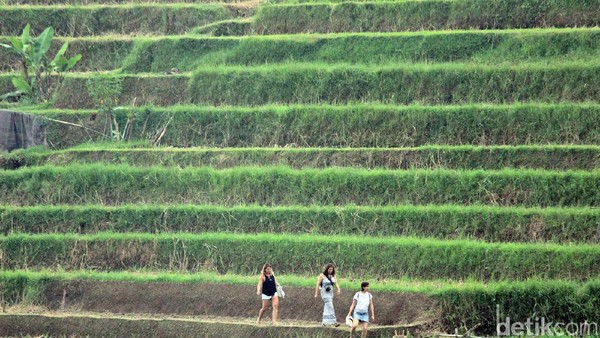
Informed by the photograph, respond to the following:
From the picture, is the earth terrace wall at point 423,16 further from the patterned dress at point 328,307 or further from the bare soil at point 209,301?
the patterned dress at point 328,307

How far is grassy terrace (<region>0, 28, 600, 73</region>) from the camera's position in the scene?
22.5 metres

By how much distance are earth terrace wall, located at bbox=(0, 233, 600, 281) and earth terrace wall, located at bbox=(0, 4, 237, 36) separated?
729 centimetres

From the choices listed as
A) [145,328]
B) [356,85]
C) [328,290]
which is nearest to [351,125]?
[356,85]

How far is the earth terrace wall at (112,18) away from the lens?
26.4m

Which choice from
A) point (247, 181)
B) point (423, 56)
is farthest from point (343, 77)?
point (247, 181)

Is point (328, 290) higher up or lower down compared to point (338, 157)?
lower down

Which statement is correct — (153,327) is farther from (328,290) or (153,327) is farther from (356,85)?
(356,85)

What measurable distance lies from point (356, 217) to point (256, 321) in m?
2.46

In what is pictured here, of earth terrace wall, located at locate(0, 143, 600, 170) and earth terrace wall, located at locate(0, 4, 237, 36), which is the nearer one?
earth terrace wall, located at locate(0, 143, 600, 170)

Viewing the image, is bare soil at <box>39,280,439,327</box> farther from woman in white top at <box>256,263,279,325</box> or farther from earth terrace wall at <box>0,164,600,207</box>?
earth terrace wall at <box>0,164,600,207</box>

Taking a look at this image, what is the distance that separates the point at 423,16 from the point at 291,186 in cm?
505

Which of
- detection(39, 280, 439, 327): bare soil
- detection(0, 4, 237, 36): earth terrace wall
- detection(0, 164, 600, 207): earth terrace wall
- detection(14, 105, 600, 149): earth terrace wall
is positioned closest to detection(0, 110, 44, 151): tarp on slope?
detection(14, 105, 600, 149): earth terrace wall

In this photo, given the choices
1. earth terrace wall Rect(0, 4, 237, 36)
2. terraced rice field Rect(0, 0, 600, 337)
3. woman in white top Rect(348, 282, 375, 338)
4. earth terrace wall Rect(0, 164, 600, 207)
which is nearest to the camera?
woman in white top Rect(348, 282, 375, 338)

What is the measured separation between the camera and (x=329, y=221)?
19766 mm
